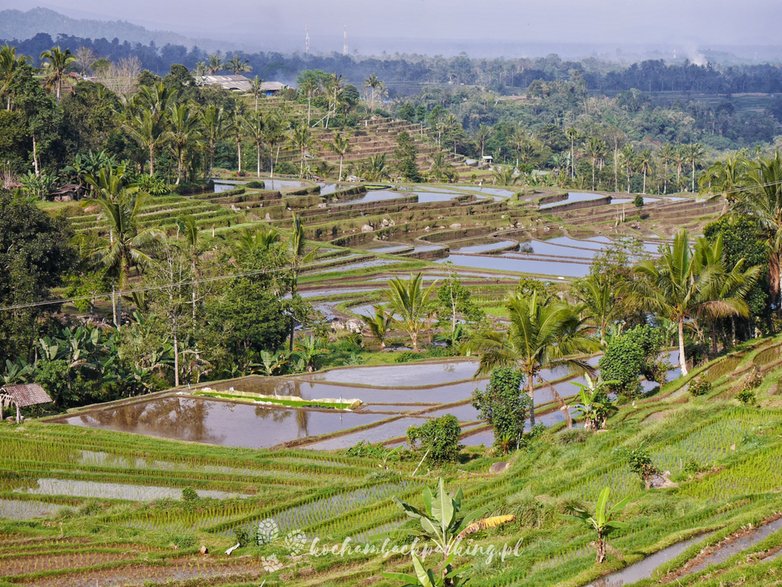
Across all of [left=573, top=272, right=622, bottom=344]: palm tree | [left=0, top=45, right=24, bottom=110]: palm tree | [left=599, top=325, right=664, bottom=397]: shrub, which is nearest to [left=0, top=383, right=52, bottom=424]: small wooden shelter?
[left=599, top=325, right=664, bottom=397]: shrub

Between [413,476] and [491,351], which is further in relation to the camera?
[491,351]

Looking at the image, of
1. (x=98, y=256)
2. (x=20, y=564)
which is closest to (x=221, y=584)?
(x=20, y=564)

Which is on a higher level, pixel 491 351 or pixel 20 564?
pixel 491 351

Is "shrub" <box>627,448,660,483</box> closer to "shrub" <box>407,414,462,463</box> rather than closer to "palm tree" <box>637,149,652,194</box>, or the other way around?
"shrub" <box>407,414,462,463</box>

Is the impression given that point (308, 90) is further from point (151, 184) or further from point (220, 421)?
point (220, 421)

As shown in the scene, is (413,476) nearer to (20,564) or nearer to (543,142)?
(20,564)

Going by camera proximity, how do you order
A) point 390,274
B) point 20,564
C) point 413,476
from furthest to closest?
point 390,274 → point 413,476 → point 20,564
